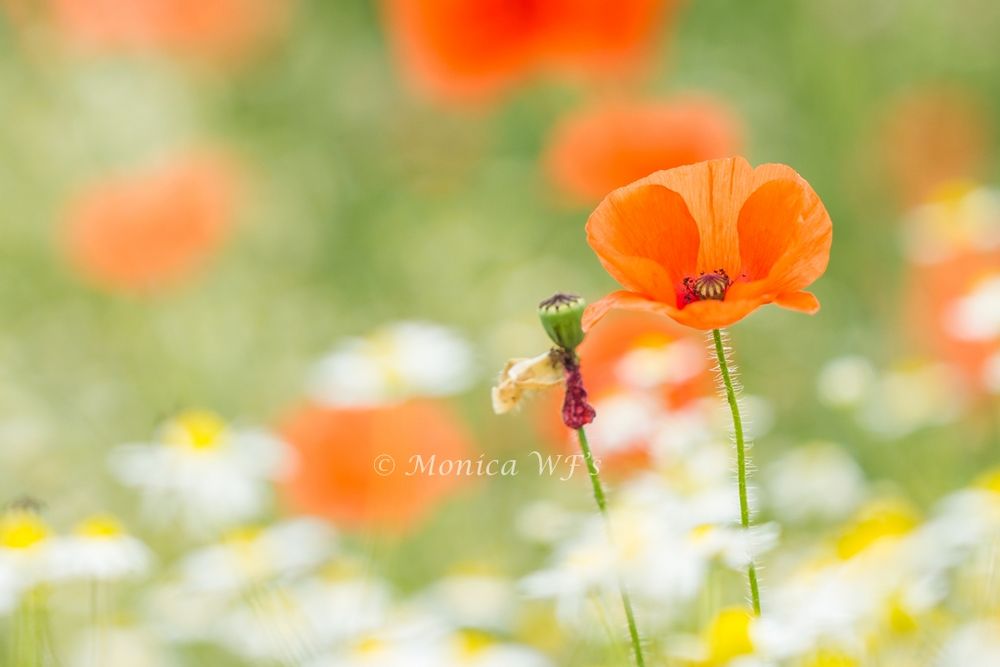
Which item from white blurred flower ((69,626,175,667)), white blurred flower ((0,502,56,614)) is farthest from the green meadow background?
white blurred flower ((0,502,56,614))

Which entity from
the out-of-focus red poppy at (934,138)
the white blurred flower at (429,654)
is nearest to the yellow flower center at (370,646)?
the white blurred flower at (429,654)

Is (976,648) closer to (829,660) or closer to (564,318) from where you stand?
(829,660)

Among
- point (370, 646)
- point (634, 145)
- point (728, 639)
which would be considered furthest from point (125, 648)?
point (634, 145)

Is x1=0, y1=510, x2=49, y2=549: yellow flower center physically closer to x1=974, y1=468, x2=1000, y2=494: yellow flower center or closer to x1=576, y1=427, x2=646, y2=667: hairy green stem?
x1=576, y1=427, x2=646, y2=667: hairy green stem

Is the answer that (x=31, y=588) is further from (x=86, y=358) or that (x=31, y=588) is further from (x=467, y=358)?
(x=86, y=358)

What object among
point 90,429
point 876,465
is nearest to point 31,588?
point 876,465
